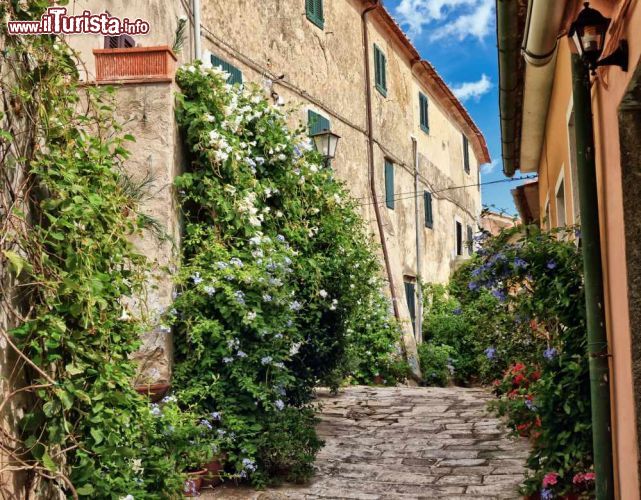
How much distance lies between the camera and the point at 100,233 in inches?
154

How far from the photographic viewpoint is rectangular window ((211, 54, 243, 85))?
9.71 meters

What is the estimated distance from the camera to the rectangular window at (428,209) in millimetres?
19438

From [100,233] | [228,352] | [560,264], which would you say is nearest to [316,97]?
[228,352]

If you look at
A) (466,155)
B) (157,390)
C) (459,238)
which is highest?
(466,155)

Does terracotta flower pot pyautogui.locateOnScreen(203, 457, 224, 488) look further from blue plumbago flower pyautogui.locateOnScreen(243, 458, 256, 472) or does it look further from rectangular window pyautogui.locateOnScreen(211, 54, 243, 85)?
rectangular window pyautogui.locateOnScreen(211, 54, 243, 85)

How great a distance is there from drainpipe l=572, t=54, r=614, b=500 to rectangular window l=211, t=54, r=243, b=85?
6.37m

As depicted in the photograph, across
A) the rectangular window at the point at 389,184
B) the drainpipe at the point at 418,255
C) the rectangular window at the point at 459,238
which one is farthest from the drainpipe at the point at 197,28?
the rectangular window at the point at 459,238

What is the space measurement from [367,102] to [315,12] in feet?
9.66

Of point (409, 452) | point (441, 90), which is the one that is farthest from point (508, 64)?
point (441, 90)

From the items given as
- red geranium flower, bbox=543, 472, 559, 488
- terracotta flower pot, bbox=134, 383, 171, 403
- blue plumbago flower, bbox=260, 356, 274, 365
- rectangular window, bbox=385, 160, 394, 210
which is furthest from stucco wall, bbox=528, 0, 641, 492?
rectangular window, bbox=385, 160, 394, 210

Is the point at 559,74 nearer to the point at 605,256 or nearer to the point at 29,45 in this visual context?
the point at 605,256

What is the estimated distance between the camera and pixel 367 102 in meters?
15.7

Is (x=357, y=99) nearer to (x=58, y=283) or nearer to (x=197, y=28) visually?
(x=197, y=28)

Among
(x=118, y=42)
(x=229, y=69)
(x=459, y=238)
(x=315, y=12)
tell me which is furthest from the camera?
(x=459, y=238)
